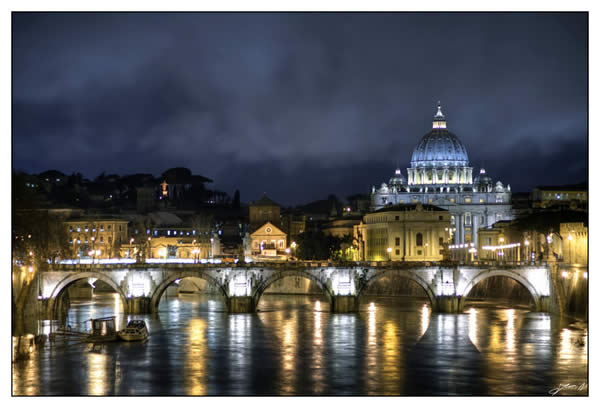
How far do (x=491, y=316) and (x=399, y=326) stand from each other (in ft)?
28.9

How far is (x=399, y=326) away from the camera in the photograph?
6494cm

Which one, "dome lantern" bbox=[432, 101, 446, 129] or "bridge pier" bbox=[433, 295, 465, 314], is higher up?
"dome lantern" bbox=[432, 101, 446, 129]

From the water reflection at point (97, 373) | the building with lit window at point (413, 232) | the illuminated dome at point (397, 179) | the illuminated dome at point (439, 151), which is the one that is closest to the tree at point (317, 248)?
the building with lit window at point (413, 232)

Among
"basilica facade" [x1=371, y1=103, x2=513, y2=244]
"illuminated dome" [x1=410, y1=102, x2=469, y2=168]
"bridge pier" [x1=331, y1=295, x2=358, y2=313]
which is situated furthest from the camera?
"illuminated dome" [x1=410, y1=102, x2=469, y2=168]

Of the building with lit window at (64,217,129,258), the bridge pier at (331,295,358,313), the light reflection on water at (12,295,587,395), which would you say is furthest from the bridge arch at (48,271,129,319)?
the building with lit window at (64,217,129,258)

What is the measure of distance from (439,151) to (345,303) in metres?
111

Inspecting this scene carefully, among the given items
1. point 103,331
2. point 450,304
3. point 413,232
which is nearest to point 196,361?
point 103,331

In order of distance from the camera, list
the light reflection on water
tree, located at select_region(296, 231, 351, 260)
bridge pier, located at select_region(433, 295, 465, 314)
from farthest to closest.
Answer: tree, located at select_region(296, 231, 351, 260)
bridge pier, located at select_region(433, 295, 465, 314)
the light reflection on water

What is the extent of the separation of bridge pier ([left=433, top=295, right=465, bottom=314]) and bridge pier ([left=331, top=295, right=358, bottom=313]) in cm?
569

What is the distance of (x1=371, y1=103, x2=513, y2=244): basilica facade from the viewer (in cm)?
16812

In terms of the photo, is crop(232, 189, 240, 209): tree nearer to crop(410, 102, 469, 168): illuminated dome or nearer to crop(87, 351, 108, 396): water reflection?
crop(410, 102, 469, 168): illuminated dome

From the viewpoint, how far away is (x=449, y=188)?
175 m
